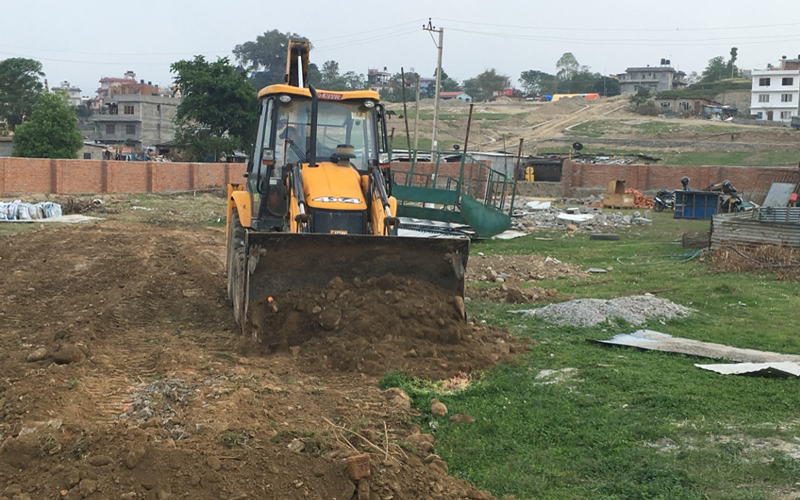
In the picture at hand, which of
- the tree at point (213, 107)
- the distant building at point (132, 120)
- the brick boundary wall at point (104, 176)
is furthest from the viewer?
the distant building at point (132, 120)

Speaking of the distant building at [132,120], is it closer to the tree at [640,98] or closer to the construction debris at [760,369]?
the tree at [640,98]

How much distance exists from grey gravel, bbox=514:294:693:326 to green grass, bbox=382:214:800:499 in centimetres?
28

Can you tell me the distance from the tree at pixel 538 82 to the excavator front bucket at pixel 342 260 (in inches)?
5325

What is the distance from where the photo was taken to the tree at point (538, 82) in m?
141

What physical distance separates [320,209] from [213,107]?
1604 inches

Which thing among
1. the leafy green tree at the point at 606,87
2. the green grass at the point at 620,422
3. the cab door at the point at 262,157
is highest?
the leafy green tree at the point at 606,87

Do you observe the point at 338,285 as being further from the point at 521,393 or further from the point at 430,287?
the point at 521,393

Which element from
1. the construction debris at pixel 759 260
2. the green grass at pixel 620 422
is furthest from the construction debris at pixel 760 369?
the construction debris at pixel 759 260

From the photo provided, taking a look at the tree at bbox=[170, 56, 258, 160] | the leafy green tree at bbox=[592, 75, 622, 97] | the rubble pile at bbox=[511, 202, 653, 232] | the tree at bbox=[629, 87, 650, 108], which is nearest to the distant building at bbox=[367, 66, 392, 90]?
the leafy green tree at bbox=[592, 75, 622, 97]

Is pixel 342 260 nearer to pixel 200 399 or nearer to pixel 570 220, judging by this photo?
pixel 200 399

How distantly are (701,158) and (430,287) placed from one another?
54.1 meters

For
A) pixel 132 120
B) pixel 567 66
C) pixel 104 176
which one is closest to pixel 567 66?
pixel 567 66

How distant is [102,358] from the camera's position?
296 inches

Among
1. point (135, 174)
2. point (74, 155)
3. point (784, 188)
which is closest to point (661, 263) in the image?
point (784, 188)
